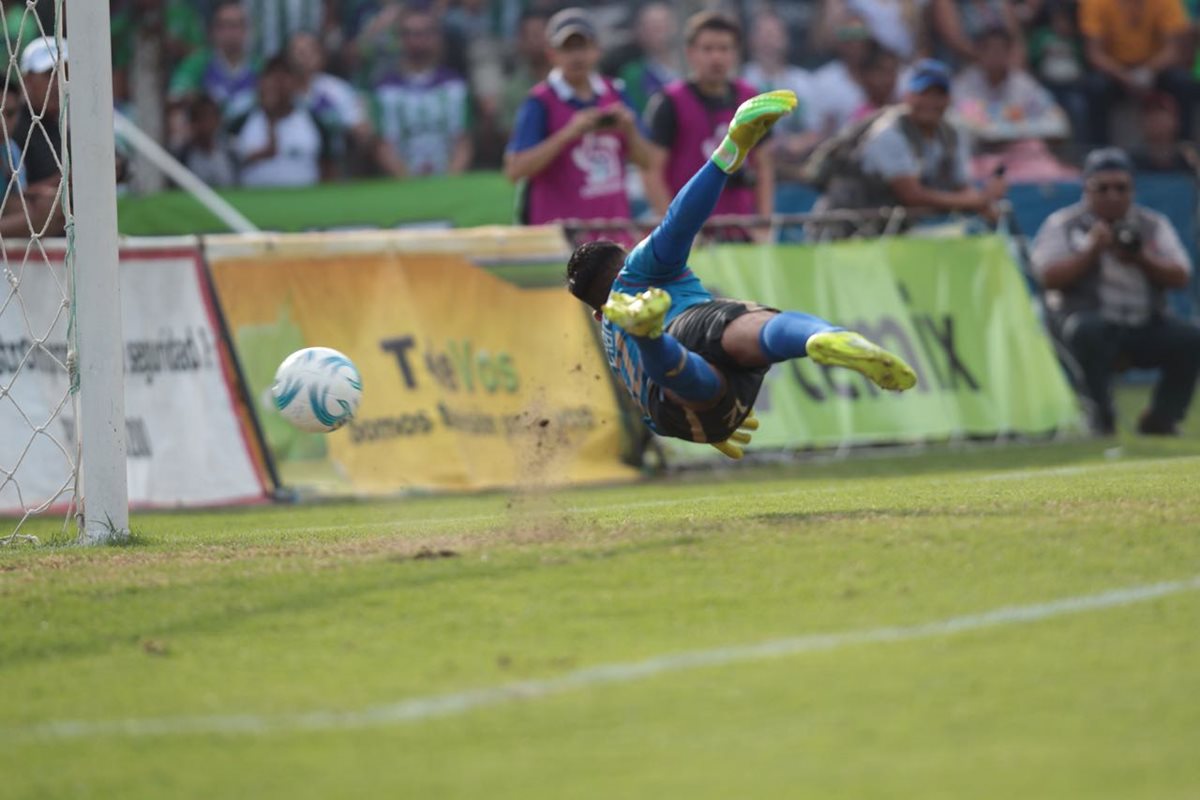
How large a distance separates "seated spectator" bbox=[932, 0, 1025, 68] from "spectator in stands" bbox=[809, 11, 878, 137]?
1.05 m

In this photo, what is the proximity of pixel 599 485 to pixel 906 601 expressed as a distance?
232 inches

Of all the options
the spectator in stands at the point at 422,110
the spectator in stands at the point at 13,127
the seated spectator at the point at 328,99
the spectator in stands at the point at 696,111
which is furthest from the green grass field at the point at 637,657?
the spectator in stands at the point at 422,110

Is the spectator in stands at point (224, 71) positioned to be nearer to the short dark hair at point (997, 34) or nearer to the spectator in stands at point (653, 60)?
the spectator in stands at point (653, 60)

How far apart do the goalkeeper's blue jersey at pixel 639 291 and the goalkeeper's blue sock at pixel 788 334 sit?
0.64 m

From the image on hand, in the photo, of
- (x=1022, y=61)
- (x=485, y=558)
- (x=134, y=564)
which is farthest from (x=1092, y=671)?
(x=1022, y=61)

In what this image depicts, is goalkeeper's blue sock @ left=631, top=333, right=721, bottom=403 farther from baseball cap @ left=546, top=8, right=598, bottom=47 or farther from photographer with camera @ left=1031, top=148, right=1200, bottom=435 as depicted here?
photographer with camera @ left=1031, top=148, right=1200, bottom=435

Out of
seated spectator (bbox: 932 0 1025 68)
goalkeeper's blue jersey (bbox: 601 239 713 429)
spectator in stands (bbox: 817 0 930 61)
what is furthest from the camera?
spectator in stands (bbox: 817 0 930 61)

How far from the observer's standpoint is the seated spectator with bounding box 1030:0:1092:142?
18906 mm

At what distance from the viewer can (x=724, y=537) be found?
7359 mm

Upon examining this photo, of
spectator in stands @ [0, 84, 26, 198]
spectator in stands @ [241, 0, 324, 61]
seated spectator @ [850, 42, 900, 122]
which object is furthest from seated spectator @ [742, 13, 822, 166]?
spectator in stands @ [0, 84, 26, 198]

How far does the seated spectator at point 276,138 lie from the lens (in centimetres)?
1636

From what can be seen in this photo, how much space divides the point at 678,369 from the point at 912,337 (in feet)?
18.7

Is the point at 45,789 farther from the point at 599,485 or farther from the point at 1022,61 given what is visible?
the point at 1022,61

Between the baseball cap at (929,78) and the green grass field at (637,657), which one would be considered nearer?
the green grass field at (637,657)
